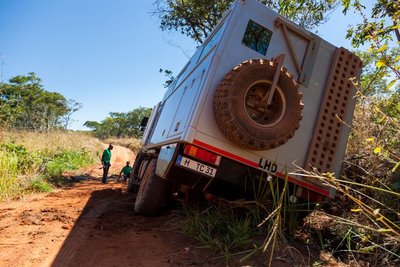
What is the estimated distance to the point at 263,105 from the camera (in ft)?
14.3

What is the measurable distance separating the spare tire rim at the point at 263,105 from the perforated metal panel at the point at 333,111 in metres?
0.75

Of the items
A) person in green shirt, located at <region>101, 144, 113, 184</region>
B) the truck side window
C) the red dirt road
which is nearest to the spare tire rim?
the truck side window

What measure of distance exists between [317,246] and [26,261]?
347 cm

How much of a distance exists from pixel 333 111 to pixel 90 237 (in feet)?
11.8

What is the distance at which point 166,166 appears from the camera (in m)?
4.57

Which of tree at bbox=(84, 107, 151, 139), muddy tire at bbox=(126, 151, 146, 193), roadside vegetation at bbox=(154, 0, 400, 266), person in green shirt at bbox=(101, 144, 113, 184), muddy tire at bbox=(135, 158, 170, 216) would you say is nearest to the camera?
roadside vegetation at bbox=(154, 0, 400, 266)

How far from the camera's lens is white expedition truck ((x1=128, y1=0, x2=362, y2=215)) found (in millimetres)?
4121

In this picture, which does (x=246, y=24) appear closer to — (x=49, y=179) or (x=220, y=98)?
(x=220, y=98)

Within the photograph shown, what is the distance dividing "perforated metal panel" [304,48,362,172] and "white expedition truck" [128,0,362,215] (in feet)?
0.04

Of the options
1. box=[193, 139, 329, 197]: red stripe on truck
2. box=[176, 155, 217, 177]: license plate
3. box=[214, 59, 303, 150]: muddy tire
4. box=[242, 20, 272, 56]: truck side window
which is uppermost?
box=[242, 20, 272, 56]: truck side window

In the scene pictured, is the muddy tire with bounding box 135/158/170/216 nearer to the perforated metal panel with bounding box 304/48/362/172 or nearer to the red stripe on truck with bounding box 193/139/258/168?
the red stripe on truck with bounding box 193/139/258/168

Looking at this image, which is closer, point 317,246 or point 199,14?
point 317,246

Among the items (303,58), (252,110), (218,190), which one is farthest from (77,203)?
(303,58)

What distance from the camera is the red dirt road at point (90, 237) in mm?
3875
